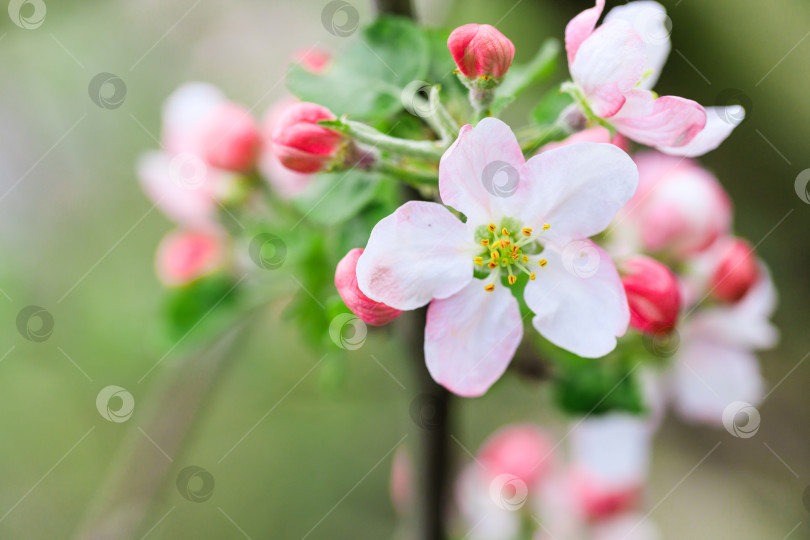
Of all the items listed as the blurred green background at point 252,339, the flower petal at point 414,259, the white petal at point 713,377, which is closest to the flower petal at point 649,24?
the flower petal at point 414,259

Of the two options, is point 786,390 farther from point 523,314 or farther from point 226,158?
point 226,158

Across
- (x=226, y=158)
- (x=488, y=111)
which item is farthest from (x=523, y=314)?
(x=226, y=158)

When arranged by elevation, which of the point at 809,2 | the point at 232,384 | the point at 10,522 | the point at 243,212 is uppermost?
the point at 809,2

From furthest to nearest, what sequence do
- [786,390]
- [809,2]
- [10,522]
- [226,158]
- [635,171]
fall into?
1. [786,390]
2. [10,522]
3. [809,2]
4. [226,158]
5. [635,171]

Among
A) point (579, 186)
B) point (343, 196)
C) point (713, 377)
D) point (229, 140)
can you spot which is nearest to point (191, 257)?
point (229, 140)

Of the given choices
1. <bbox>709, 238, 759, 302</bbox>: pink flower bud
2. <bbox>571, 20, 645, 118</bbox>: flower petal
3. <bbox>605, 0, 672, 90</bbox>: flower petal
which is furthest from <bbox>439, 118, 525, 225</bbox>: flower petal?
<bbox>709, 238, 759, 302</bbox>: pink flower bud

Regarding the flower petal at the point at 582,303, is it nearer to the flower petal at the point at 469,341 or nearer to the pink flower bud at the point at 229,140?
the flower petal at the point at 469,341
